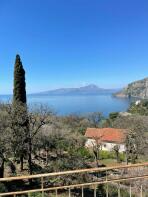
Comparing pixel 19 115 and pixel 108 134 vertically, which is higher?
pixel 19 115

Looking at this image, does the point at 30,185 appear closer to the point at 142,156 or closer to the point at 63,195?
the point at 63,195

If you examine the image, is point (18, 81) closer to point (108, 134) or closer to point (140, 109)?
point (108, 134)

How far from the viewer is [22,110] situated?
70.0 ft

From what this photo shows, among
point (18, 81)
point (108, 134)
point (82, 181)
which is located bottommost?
point (108, 134)

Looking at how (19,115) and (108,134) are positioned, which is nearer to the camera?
(19,115)

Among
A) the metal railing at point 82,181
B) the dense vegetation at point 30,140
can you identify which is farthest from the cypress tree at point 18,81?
the metal railing at point 82,181

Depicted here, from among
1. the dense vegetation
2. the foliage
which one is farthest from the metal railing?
the foliage

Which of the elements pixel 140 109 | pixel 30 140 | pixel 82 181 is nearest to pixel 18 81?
pixel 30 140

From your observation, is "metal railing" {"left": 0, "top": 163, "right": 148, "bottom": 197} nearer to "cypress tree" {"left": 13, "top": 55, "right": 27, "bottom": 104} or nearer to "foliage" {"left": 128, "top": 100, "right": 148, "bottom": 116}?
"cypress tree" {"left": 13, "top": 55, "right": 27, "bottom": 104}

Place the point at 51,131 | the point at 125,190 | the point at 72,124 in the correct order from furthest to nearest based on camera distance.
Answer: the point at 72,124 → the point at 51,131 → the point at 125,190

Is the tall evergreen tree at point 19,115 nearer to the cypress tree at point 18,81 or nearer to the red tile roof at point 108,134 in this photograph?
the cypress tree at point 18,81

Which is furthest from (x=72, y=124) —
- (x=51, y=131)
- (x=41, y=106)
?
(x=41, y=106)

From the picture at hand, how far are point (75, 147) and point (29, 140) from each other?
63.5 ft

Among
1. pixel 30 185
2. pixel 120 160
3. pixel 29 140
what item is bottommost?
pixel 120 160
